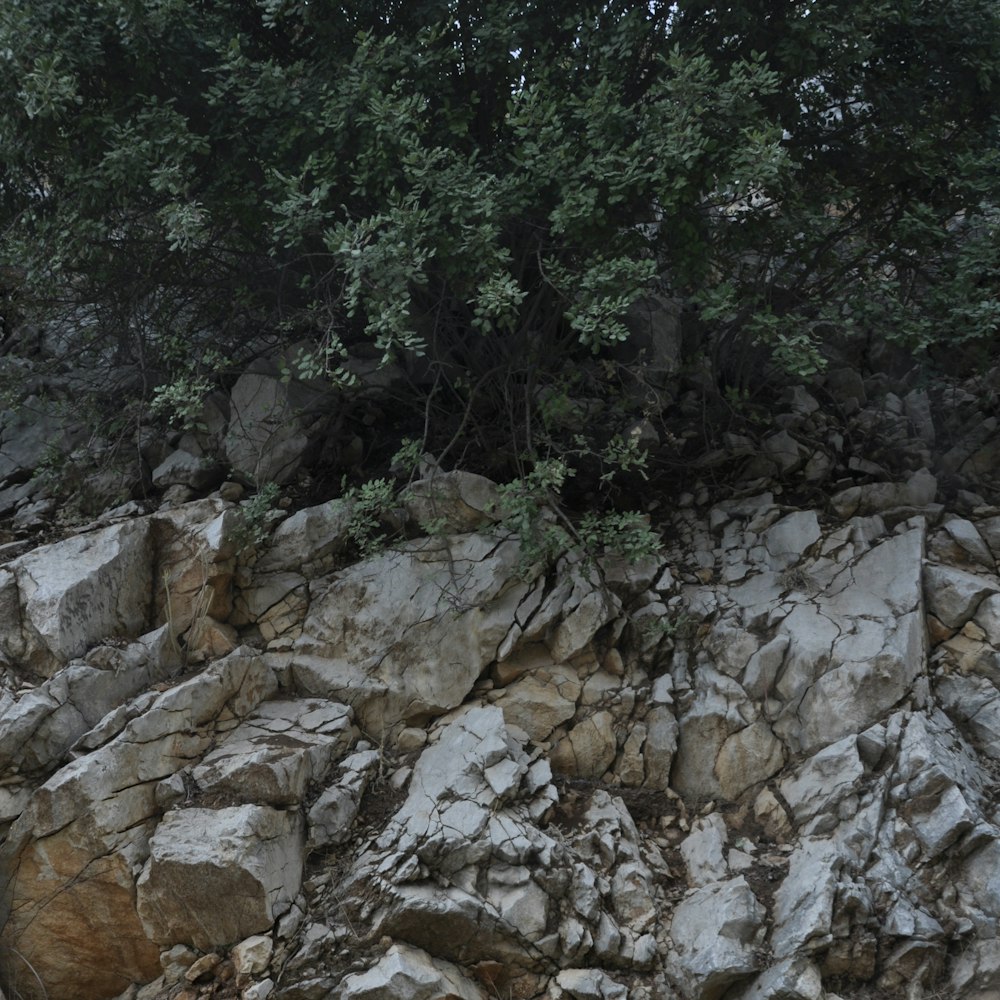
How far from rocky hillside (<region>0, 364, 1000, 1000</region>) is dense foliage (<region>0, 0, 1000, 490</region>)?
2.79ft

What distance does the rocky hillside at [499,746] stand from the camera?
409cm

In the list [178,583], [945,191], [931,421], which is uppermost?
[945,191]

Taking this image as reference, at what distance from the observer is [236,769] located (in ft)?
14.7

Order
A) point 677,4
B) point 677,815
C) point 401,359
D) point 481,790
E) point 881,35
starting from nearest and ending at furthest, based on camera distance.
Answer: point 481,790 → point 677,815 → point 677,4 → point 881,35 → point 401,359

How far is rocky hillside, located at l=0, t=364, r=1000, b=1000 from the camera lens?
4.09m

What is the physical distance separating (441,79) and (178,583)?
282cm

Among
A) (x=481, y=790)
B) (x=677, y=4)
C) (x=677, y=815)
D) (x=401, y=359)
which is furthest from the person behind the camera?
(x=401, y=359)

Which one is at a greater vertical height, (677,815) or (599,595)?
(599,595)

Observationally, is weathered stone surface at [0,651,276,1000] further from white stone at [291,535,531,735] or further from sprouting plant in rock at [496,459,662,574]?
sprouting plant in rock at [496,459,662,574]

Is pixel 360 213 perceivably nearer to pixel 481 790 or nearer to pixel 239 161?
pixel 239 161

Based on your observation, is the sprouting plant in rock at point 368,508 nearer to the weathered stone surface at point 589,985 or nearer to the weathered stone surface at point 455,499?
the weathered stone surface at point 455,499

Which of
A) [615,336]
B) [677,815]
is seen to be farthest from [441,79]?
[677,815]

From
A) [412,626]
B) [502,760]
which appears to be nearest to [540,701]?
[502,760]

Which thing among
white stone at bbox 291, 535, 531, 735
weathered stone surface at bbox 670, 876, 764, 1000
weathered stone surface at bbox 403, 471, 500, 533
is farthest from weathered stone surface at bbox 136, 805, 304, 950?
weathered stone surface at bbox 403, 471, 500, 533
